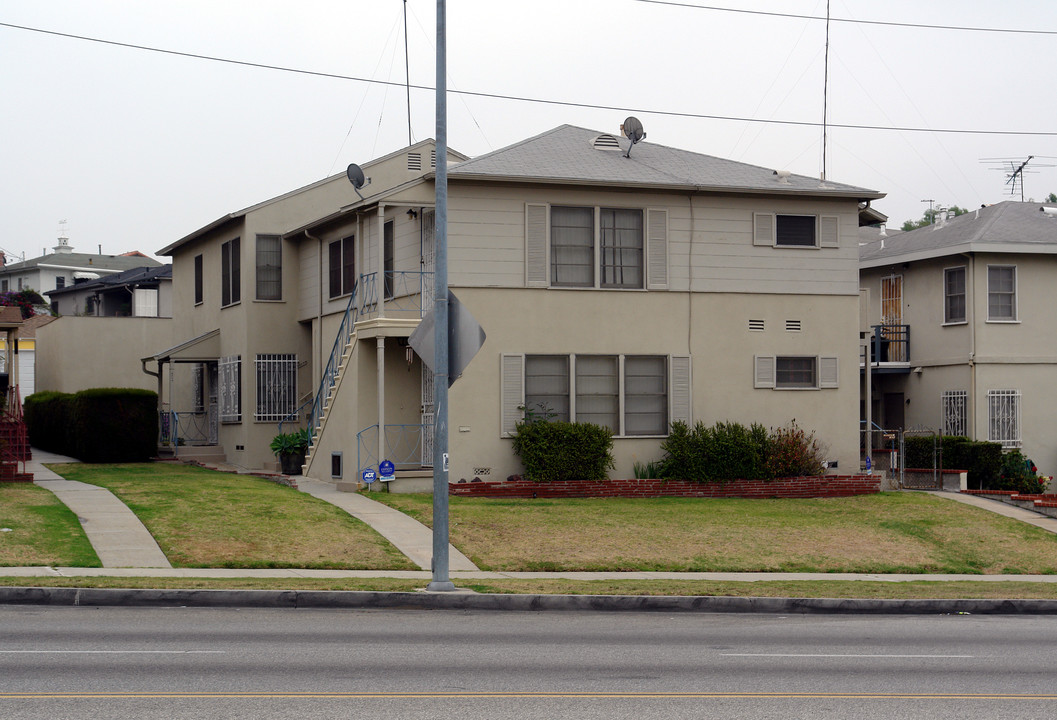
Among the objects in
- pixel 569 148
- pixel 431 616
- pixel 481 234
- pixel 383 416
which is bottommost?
pixel 431 616

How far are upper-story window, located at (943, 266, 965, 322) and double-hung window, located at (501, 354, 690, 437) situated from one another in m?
8.94

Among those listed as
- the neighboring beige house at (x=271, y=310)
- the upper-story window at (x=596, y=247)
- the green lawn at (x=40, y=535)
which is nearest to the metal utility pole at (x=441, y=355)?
the green lawn at (x=40, y=535)

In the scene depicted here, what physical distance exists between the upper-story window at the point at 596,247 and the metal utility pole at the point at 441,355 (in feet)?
29.0

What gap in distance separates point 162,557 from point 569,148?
13.3 m

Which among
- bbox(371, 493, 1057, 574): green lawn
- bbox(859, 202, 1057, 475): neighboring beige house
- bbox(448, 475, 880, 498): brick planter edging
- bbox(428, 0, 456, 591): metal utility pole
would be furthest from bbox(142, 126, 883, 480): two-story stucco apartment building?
bbox(428, 0, 456, 591): metal utility pole

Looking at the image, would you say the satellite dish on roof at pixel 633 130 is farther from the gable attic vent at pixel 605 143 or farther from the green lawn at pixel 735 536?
the green lawn at pixel 735 536

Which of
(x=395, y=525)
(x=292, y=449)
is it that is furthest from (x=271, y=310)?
(x=395, y=525)

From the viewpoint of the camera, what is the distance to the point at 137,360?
39.3 metres

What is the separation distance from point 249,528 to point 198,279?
17.4 meters

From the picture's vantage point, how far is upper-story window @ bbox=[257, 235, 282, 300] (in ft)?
98.0

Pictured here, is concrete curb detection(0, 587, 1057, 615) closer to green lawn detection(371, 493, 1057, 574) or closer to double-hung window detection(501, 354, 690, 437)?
green lawn detection(371, 493, 1057, 574)

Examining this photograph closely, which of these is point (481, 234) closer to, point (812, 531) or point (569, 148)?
point (569, 148)

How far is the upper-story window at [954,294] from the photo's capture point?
29.4 metres

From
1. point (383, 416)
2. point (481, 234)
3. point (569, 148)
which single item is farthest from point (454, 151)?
point (383, 416)
